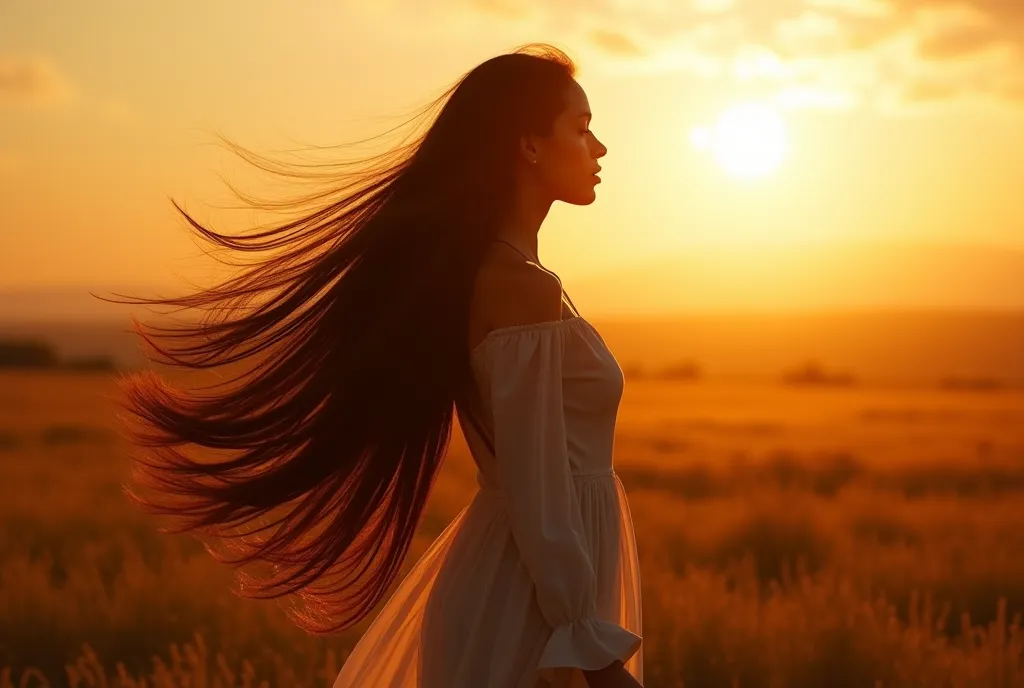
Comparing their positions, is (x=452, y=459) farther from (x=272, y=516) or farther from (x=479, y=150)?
(x=479, y=150)

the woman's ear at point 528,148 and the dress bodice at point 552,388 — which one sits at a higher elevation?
the woman's ear at point 528,148

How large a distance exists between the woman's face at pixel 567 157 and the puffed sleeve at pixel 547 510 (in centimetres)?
46

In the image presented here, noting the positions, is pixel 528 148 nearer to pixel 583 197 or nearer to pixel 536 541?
pixel 583 197

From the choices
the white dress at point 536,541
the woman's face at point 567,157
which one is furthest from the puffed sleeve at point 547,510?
the woman's face at point 567,157

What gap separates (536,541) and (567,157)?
89 cm

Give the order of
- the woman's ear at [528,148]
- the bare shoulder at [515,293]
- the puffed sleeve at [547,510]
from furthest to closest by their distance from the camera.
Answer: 1. the woman's ear at [528,148]
2. the bare shoulder at [515,293]
3. the puffed sleeve at [547,510]

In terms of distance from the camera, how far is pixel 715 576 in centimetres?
708

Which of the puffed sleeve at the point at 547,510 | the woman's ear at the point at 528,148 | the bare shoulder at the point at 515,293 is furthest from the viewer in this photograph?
the woman's ear at the point at 528,148

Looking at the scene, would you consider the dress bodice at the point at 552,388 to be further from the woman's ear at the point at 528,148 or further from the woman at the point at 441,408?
the woman's ear at the point at 528,148

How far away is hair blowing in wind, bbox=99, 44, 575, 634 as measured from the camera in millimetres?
2752

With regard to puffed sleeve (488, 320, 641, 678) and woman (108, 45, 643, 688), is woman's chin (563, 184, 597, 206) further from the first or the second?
puffed sleeve (488, 320, 641, 678)

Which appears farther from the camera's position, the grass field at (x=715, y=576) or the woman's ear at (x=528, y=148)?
the grass field at (x=715, y=576)

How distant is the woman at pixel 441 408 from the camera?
8.32ft

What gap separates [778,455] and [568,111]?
12.6 metres
